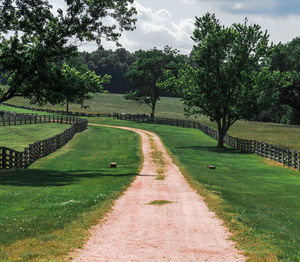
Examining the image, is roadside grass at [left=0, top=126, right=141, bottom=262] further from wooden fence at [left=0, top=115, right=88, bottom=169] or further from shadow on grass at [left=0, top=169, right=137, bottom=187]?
wooden fence at [left=0, top=115, right=88, bottom=169]

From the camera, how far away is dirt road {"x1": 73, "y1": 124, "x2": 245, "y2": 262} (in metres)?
10.2

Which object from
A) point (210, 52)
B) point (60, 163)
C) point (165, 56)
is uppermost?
point (165, 56)

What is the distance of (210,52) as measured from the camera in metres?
50.1

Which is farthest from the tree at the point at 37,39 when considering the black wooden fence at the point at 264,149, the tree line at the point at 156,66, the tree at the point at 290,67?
the tree at the point at 290,67

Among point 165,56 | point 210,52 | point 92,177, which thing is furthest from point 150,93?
point 92,177

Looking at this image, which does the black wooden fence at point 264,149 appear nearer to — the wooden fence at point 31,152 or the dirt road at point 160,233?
the dirt road at point 160,233

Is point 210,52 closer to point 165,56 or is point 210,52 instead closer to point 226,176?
point 226,176

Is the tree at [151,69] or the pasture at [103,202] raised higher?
the tree at [151,69]

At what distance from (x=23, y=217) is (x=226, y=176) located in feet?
56.5

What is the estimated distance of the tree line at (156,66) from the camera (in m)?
28.5

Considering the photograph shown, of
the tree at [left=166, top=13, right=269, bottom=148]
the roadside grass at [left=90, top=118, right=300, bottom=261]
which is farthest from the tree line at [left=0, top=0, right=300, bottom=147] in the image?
the roadside grass at [left=90, top=118, right=300, bottom=261]

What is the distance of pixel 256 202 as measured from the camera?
1856 centimetres

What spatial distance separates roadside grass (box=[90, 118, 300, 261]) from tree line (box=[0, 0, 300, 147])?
1086 cm

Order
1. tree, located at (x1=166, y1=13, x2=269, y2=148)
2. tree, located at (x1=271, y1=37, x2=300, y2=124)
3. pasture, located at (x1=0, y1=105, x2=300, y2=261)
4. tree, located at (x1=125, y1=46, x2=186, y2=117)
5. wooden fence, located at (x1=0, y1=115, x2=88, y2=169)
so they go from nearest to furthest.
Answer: pasture, located at (x1=0, y1=105, x2=300, y2=261), wooden fence, located at (x1=0, y1=115, x2=88, y2=169), tree, located at (x1=166, y1=13, x2=269, y2=148), tree, located at (x1=271, y1=37, x2=300, y2=124), tree, located at (x1=125, y1=46, x2=186, y2=117)
